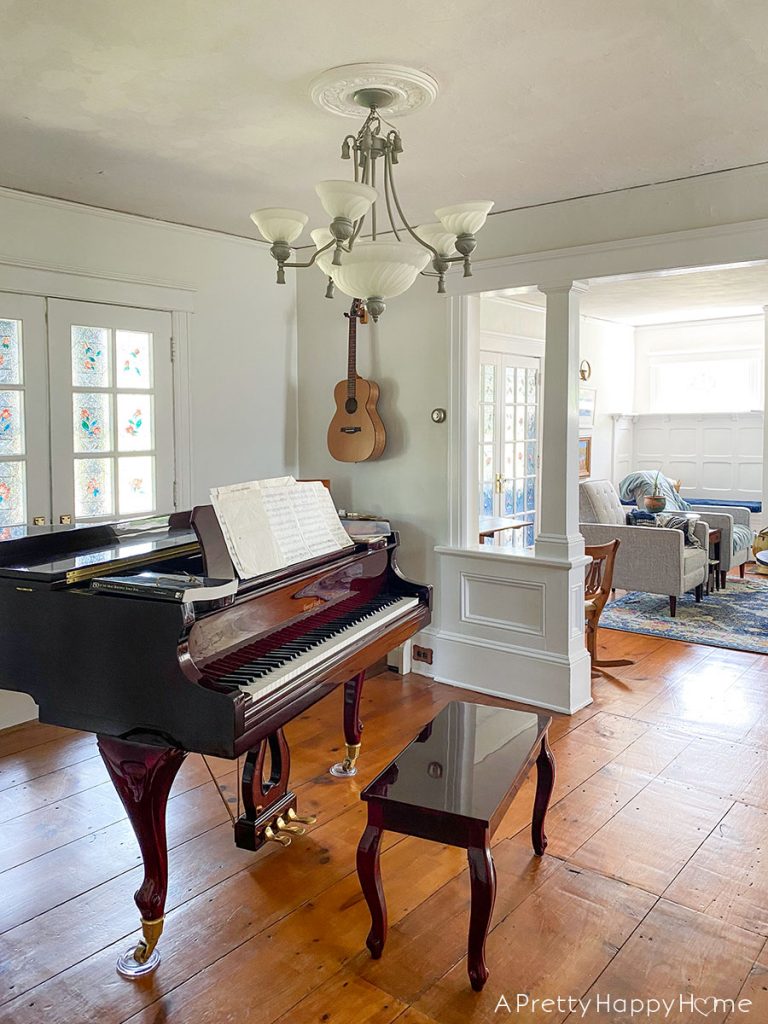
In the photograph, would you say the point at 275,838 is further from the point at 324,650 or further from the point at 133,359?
the point at 133,359

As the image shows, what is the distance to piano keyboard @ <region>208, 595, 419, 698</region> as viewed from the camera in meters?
2.18

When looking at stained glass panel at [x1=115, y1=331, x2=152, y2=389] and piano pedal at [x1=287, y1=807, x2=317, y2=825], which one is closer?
piano pedal at [x1=287, y1=807, x2=317, y2=825]

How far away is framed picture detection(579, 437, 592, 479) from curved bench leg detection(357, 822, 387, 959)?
6.73m

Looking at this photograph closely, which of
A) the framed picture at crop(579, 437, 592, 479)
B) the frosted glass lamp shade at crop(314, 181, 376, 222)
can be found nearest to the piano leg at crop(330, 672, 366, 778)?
the frosted glass lamp shade at crop(314, 181, 376, 222)

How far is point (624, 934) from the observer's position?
2.25 metres

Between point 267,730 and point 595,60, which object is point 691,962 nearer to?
point 267,730

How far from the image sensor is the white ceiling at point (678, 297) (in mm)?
6133

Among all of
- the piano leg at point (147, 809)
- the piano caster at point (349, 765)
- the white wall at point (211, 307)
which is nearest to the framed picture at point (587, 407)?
the white wall at point (211, 307)

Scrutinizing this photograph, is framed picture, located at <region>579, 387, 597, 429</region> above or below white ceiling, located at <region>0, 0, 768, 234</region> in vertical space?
below

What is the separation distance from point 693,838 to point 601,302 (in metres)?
5.52

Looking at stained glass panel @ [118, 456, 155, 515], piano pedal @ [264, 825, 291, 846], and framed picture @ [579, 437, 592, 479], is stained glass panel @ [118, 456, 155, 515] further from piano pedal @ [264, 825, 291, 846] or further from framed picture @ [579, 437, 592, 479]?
framed picture @ [579, 437, 592, 479]

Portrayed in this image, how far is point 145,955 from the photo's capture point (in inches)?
84.0

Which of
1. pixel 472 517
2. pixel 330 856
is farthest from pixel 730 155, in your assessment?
pixel 330 856

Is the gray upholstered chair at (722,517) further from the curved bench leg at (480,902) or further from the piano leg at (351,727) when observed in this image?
the curved bench leg at (480,902)
